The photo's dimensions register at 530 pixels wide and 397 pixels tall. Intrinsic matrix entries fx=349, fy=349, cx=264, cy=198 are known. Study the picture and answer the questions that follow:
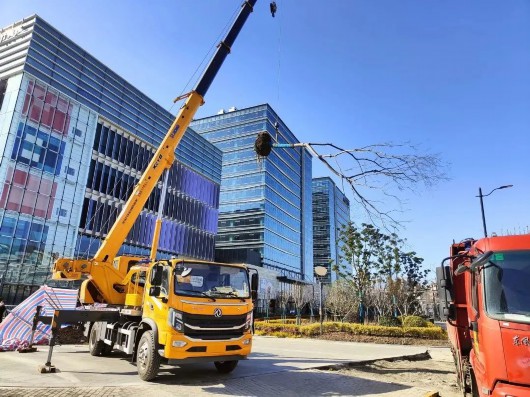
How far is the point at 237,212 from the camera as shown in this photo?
2867 inches

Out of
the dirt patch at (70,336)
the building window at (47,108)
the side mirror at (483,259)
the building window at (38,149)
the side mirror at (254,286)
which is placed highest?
the building window at (47,108)

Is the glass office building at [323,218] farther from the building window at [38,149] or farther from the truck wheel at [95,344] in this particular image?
the truck wheel at [95,344]

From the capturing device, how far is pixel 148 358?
781 centimetres

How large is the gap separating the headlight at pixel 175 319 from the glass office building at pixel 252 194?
186 feet

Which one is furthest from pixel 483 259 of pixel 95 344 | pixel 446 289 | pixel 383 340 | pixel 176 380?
pixel 383 340

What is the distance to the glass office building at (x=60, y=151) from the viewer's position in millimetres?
31375

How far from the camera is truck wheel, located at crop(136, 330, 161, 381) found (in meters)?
7.70

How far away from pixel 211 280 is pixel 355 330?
14.3 m

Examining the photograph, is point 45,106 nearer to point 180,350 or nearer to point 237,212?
point 180,350

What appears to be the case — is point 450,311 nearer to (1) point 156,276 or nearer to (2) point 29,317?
(1) point 156,276

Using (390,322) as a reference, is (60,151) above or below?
above

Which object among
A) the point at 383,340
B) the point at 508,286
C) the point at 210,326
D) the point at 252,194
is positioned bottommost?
the point at 383,340

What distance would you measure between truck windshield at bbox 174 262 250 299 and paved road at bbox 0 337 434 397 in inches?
76.9

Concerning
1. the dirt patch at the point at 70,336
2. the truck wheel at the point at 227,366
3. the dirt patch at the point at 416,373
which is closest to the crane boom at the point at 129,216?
the truck wheel at the point at 227,366
